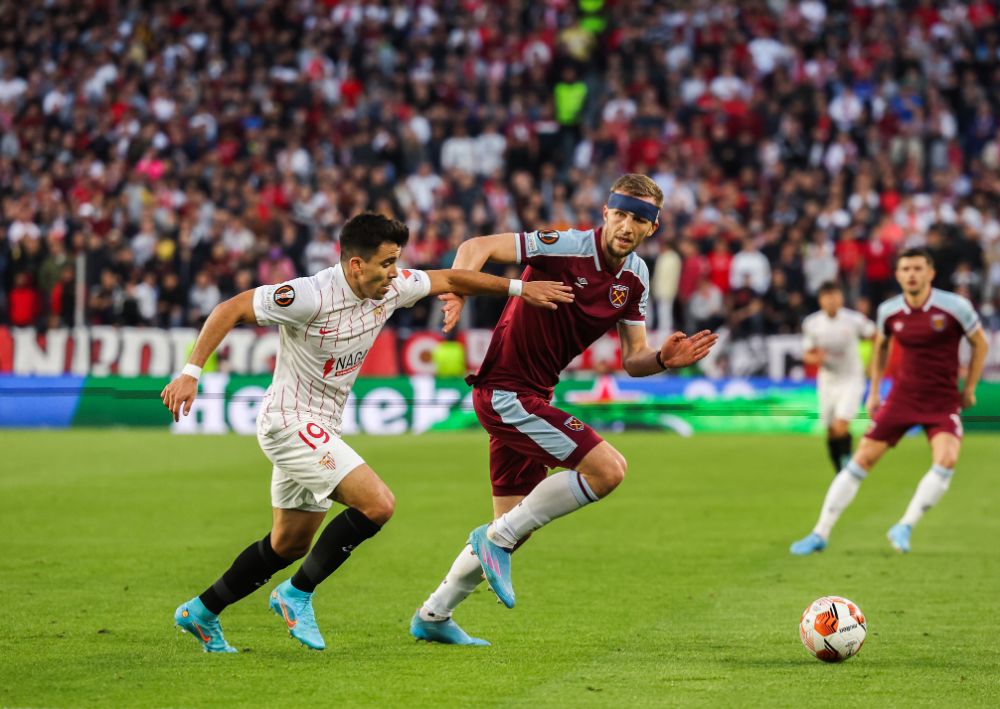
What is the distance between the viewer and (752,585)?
9.74 m

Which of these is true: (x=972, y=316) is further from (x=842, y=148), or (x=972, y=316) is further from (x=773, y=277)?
(x=842, y=148)

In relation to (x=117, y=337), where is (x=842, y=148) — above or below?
above

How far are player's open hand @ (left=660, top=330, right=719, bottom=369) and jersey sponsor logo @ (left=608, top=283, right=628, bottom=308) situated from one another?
0.36 metres

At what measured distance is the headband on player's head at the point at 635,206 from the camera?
7.61 metres

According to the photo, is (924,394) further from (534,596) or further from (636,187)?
(636,187)

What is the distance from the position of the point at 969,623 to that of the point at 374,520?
3.44 meters

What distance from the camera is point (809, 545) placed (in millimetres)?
11422

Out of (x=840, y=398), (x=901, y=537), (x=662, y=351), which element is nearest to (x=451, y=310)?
(x=662, y=351)

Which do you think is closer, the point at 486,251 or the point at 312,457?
the point at 312,457

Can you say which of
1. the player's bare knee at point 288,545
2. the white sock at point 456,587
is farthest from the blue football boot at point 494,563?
the player's bare knee at point 288,545

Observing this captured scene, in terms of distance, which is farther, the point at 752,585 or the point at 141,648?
the point at 752,585

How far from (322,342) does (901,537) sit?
5.99 meters

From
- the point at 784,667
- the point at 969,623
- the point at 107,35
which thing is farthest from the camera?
the point at 107,35

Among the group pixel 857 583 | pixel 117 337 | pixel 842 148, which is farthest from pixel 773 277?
pixel 857 583
